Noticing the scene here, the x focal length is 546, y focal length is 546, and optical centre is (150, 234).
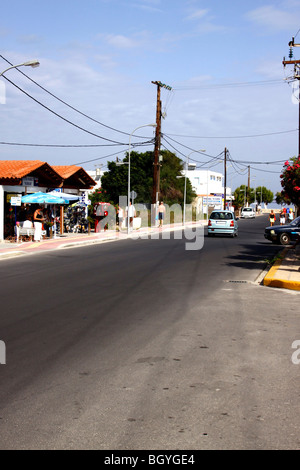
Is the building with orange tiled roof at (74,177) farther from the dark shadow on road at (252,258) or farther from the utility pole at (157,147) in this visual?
the dark shadow on road at (252,258)

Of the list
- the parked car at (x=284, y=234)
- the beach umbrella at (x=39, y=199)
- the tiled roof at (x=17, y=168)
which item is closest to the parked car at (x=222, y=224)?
the parked car at (x=284, y=234)

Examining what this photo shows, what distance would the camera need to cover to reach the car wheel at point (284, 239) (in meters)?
27.5

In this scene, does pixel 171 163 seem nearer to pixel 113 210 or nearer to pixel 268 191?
pixel 113 210

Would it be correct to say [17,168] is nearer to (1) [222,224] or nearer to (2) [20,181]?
(2) [20,181]

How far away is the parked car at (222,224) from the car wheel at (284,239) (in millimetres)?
5506

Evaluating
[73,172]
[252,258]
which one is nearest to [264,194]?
[73,172]

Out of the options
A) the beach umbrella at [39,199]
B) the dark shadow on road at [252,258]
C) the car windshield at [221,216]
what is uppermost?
the beach umbrella at [39,199]

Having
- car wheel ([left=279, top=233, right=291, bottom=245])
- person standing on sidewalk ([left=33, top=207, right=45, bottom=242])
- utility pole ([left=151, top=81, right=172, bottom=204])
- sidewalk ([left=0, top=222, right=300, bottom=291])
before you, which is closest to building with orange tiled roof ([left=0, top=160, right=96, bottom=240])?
person standing on sidewalk ([left=33, top=207, right=45, bottom=242])

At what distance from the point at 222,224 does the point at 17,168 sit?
12.5 m

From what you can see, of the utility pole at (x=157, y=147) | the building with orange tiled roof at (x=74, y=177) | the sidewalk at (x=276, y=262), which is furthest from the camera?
the utility pole at (x=157, y=147)

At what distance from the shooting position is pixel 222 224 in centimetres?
3294

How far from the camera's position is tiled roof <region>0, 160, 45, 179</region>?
25.8 meters

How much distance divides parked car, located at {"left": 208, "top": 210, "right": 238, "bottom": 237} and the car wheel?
5506 millimetres

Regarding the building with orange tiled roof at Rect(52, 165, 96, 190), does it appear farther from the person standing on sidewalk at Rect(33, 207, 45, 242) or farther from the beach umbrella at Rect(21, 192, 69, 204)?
the person standing on sidewalk at Rect(33, 207, 45, 242)
